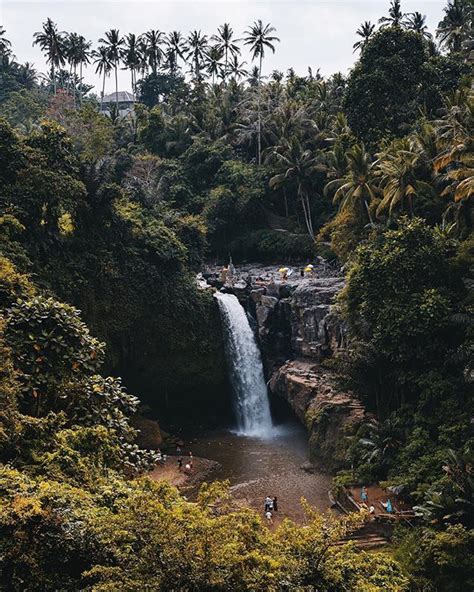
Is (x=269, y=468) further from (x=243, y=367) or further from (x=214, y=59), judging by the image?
(x=214, y=59)

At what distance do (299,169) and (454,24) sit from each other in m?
16.6

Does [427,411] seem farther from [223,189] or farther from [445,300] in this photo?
[223,189]

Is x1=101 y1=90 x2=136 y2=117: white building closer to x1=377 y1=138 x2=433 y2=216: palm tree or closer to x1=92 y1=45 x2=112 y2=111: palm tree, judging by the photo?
Answer: x1=92 y1=45 x2=112 y2=111: palm tree

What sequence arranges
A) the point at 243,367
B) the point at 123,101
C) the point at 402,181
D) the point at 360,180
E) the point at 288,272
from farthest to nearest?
1. the point at 123,101
2. the point at 288,272
3. the point at 243,367
4. the point at 360,180
5. the point at 402,181

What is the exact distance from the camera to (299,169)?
38.4 m

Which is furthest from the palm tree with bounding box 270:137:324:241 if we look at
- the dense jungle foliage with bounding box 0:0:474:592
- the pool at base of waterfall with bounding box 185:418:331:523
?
the pool at base of waterfall with bounding box 185:418:331:523

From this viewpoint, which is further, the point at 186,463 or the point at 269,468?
the point at 186,463

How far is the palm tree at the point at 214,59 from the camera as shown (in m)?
54.1

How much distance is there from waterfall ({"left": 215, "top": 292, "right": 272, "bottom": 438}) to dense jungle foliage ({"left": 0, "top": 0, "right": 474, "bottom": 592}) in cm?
84

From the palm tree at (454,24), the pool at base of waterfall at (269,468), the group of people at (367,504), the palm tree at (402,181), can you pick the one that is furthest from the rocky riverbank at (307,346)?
the palm tree at (454,24)

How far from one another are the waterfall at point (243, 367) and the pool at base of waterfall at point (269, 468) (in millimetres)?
1205

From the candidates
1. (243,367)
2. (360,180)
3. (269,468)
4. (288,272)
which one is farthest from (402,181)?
(269,468)

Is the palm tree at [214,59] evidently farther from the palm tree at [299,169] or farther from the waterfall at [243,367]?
the waterfall at [243,367]

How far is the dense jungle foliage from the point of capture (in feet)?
26.2
